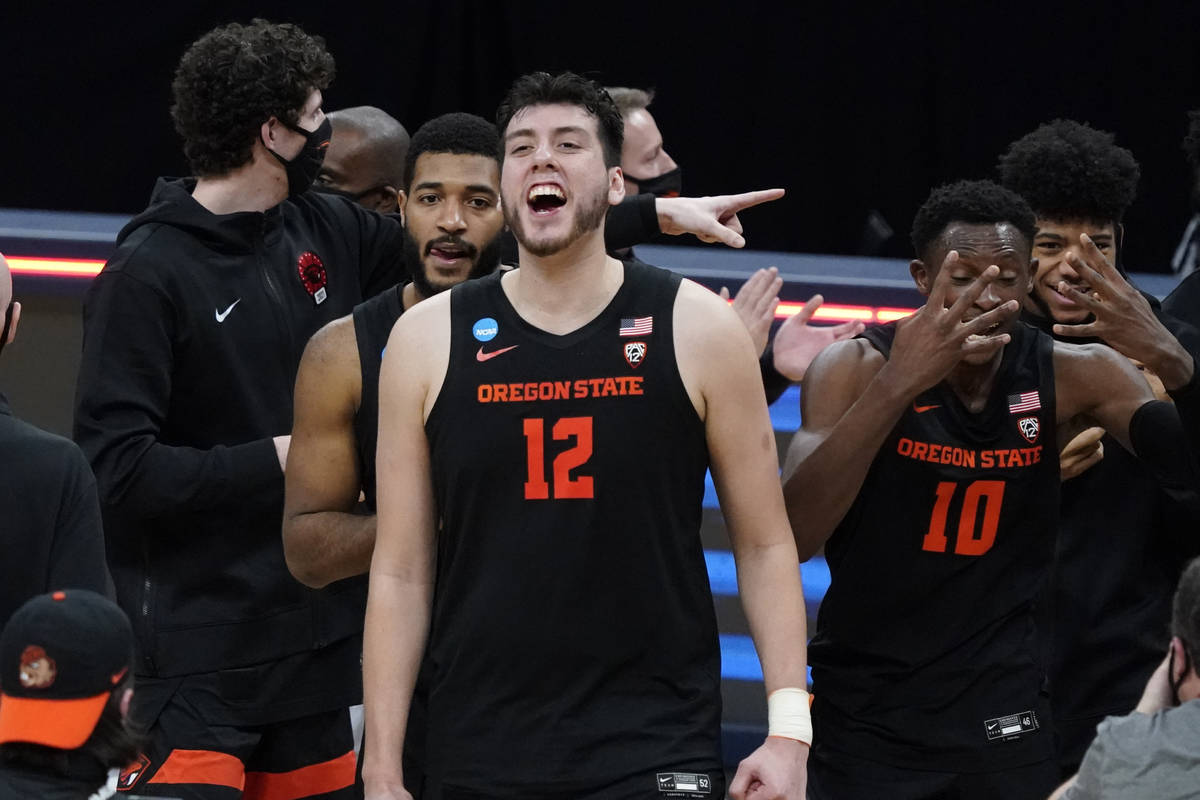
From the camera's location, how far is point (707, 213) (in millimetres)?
4305

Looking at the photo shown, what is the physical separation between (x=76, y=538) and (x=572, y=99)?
1272 millimetres

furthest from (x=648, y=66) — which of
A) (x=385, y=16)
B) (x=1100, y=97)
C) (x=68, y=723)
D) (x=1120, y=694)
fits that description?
(x=68, y=723)

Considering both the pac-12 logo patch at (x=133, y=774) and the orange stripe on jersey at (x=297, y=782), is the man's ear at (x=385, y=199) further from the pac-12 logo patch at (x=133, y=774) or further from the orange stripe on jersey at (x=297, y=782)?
the pac-12 logo patch at (x=133, y=774)

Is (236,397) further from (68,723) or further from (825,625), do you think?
(68,723)

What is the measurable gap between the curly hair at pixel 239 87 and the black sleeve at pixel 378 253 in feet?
1.29

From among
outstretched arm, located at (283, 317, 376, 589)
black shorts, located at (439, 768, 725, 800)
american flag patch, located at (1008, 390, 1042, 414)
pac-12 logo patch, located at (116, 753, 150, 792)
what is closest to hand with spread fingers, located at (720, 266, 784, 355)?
american flag patch, located at (1008, 390, 1042, 414)

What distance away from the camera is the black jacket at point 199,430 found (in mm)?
4492

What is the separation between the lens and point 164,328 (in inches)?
179

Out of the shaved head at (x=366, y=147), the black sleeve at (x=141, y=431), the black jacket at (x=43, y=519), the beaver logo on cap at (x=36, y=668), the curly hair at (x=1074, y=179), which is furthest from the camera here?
the shaved head at (x=366, y=147)

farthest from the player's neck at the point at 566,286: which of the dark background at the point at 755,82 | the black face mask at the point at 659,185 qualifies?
the dark background at the point at 755,82

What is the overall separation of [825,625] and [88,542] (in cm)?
165

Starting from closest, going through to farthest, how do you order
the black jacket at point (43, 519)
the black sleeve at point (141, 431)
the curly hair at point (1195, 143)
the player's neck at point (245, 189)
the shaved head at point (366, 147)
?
the black jacket at point (43, 519) < the black sleeve at point (141, 431) < the player's neck at point (245, 189) < the curly hair at point (1195, 143) < the shaved head at point (366, 147)

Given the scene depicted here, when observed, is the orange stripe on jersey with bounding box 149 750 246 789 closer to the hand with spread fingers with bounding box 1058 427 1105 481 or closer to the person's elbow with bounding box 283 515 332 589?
the person's elbow with bounding box 283 515 332 589

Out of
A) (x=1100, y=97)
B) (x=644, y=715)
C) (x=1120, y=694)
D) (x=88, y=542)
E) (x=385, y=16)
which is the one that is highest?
(x=385, y=16)
